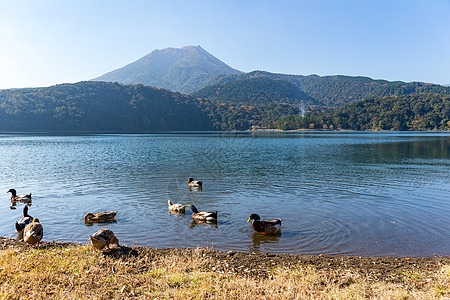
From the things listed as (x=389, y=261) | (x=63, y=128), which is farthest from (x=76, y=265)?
(x=63, y=128)

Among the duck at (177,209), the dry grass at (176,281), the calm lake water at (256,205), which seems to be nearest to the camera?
the dry grass at (176,281)

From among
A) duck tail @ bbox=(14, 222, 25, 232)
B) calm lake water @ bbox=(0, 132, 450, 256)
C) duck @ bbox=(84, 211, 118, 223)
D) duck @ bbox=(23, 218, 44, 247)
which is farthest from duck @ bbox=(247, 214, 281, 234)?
duck tail @ bbox=(14, 222, 25, 232)

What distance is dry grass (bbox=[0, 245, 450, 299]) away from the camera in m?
7.70

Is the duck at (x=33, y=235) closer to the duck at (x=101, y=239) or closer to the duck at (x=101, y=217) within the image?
the duck at (x=101, y=239)

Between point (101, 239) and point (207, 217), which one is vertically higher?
point (101, 239)

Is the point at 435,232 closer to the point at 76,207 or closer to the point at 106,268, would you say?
the point at 106,268

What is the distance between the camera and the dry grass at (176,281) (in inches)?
303

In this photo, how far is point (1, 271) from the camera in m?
8.81

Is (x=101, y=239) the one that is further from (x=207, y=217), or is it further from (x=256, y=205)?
(x=256, y=205)

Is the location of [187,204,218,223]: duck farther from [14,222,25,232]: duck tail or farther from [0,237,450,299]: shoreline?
[14,222,25,232]: duck tail

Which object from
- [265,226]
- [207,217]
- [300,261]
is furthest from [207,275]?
[207,217]

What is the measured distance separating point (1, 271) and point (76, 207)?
1086cm

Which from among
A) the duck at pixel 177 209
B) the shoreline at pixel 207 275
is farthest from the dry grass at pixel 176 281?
the duck at pixel 177 209

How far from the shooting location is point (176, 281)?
8.51 metres
